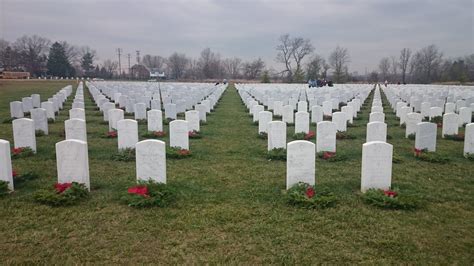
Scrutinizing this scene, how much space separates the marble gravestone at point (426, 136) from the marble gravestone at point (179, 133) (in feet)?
20.1

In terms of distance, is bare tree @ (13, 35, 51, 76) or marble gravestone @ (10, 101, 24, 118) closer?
marble gravestone @ (10, 101, 24, 118)

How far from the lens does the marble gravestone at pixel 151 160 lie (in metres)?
6.70

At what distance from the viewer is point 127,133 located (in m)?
9.74

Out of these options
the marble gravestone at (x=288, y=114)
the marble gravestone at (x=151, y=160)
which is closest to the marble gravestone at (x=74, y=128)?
the marble gravestone at (x=151, y=160)

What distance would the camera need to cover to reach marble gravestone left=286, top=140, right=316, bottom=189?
6.71m

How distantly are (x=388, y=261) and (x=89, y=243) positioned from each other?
3696 millimetres

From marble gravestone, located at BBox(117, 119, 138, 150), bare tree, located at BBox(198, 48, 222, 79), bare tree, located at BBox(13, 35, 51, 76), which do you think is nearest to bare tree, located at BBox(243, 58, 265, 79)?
bare tree, located at BBox(198, 48, 222, 79)

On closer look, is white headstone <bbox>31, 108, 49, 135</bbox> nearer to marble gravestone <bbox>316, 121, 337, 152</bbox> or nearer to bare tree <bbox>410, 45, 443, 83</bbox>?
marble gravestone <bbox>316, 121, 337, 152</bbox>

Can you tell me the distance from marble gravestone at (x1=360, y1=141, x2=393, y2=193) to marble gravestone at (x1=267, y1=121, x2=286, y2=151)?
3.36 metres

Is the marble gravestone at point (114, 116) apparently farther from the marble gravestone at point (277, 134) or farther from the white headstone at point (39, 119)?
the marble gravestone at point (277, 134)

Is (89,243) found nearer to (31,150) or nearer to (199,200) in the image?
(199,200)

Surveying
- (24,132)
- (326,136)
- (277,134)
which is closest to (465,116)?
(326,136)

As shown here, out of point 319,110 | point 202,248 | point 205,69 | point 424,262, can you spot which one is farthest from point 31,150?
point 205,69

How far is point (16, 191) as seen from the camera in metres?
6.75
